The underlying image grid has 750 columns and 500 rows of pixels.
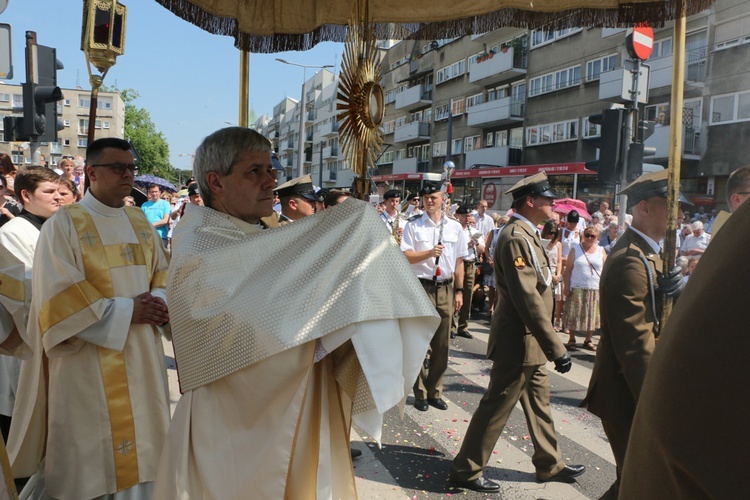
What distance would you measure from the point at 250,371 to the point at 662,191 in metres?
2.56

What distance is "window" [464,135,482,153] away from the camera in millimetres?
39338

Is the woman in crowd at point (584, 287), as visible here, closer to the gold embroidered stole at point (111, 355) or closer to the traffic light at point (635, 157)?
the traffic light at point (635, 157)

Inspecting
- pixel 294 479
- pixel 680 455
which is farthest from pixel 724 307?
pixel 294 479

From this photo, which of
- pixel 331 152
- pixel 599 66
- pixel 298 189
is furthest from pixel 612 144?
pixel 331 152

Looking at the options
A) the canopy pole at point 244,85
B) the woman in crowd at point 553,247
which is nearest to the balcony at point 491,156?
the woman in crowd at point 553,247

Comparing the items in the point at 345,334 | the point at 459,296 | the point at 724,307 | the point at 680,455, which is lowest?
the point at 459,296

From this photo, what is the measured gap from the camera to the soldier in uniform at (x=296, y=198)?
5.21 m

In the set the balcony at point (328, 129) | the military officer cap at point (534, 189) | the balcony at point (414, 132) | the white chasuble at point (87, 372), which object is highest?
the balcony at point (328, 129)

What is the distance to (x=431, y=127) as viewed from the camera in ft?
146

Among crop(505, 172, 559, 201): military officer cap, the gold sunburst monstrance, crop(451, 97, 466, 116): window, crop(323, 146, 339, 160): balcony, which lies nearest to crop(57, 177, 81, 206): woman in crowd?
the gold sunburst monstrance

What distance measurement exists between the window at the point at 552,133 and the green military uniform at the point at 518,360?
92.5 ft

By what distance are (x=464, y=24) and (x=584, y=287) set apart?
209 inches

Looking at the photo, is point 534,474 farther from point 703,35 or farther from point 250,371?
point 703,35

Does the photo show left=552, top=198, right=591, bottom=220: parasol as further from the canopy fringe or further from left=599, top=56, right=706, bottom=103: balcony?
the canopy fringe
